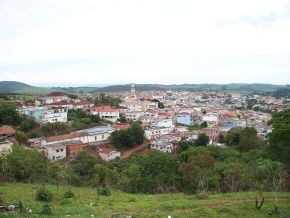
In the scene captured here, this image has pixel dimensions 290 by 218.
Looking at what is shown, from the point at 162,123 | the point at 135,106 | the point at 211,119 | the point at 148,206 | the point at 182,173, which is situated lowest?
the point at 211,119

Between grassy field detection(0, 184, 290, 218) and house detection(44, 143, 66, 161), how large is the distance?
2819 cm

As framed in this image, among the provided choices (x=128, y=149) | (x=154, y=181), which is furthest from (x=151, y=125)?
(x=154, y=181)

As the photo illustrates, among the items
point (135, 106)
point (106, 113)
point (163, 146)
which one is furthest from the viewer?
point (135, 106)

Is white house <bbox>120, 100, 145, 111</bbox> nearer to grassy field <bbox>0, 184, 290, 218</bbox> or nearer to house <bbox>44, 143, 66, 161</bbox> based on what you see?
house <bbox>44, 143, 66, 161</bbox>

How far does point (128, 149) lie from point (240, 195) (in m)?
→ 35.3

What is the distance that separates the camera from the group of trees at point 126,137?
160 feet

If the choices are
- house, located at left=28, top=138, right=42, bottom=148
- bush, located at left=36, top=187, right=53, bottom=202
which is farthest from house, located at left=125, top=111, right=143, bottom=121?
bush, located at left=36, top=187, right=53, bottom=202

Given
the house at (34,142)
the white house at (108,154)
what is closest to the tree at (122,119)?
the white house at (108,154)

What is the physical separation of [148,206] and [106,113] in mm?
56027

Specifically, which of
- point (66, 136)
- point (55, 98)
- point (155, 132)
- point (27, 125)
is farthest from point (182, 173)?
point (55, 98)

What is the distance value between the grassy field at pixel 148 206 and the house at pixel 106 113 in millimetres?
52031

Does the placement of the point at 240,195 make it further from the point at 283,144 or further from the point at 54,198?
the point at 54,198

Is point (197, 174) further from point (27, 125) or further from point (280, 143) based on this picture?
point (27, 125)

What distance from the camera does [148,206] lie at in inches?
487
